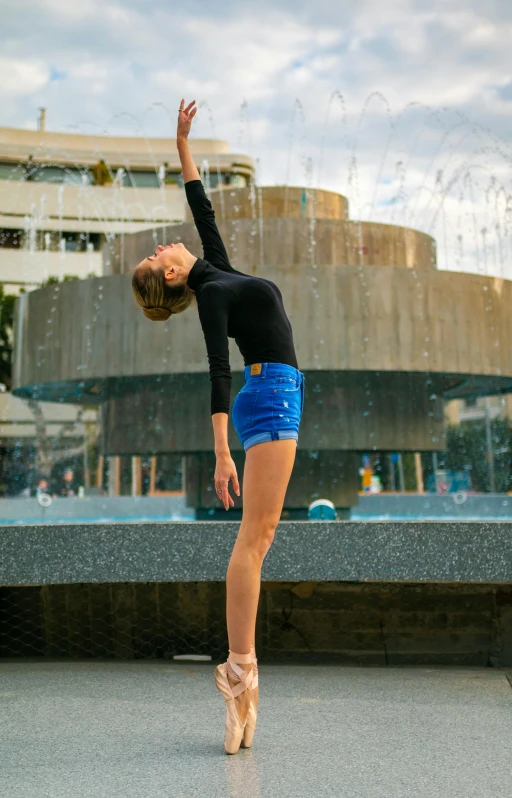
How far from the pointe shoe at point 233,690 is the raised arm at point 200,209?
1.36 m

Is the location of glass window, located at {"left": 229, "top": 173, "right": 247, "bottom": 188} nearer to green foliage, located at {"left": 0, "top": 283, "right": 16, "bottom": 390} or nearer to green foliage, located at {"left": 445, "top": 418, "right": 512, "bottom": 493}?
green foliage, located at {"left": 445, "top": 418, "right": 512, "bottom": 493}

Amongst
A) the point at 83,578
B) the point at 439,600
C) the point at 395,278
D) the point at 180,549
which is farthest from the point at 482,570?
the point at 395,278

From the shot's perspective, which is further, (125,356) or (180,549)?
(125,356)

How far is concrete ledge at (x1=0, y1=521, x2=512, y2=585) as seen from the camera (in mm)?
3695

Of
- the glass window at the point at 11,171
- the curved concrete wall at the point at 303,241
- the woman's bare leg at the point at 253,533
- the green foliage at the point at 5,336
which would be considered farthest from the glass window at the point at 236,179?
the woman's bare leg at the point at 253,533

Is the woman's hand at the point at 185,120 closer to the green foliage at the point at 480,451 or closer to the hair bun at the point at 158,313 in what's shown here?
the hair bun at the point at 158,313

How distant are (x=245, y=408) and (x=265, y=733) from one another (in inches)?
43.6

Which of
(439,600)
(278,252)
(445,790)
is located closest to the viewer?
(445,790)

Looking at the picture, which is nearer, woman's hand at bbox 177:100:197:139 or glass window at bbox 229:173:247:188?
woman's hand at bbox 177:100:197:139

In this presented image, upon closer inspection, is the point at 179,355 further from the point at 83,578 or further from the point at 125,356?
the point at 83,578

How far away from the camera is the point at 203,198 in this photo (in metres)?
3.12

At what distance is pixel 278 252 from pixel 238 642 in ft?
23.8

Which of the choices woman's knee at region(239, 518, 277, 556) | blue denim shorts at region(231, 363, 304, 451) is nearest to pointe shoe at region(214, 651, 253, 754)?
woman's knee at region(239, 518, 277, 556)

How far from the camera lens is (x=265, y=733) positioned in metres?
2.86
